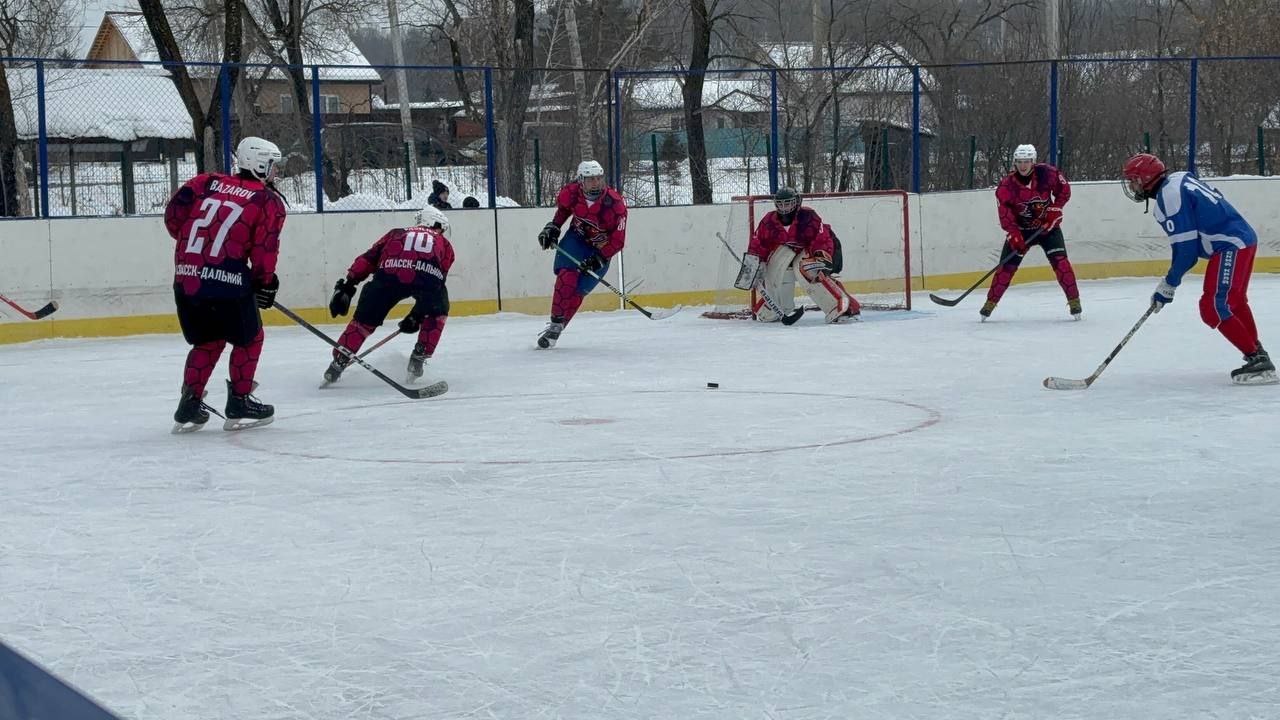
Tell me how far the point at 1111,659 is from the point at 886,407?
373cm

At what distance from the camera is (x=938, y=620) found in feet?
10.4

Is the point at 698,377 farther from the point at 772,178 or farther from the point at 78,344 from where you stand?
the point at 772,178

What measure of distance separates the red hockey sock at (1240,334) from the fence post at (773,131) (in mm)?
7326

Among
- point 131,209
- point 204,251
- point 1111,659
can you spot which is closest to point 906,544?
point 1111,659

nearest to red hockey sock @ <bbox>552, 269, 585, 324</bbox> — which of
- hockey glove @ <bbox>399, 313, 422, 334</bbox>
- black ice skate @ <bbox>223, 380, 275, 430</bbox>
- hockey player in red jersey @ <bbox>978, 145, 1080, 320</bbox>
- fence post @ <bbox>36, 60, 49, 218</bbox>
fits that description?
hockey glove @ <bbox>399, 313, 422, 334</bbox>

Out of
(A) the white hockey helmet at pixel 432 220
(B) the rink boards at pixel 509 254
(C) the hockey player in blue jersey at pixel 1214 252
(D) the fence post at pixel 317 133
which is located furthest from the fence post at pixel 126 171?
(C) the hockey player in blue jersey at pixel 1214 252

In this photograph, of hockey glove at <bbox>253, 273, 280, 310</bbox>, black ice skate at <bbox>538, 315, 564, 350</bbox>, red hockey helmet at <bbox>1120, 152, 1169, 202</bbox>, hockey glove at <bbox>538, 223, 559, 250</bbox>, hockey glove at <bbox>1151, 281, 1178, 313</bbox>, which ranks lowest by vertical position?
black ice skate at <bbox>538, 315, 564, 350</bbox>

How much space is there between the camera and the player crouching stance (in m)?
10.9

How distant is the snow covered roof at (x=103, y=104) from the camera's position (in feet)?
37.4

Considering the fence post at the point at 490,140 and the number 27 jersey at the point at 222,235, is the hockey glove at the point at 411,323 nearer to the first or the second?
the number 27 jersey at the point at 222,235

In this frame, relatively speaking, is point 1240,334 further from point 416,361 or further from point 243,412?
point 243,412

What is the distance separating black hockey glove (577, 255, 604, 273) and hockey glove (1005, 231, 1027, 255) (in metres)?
2.88

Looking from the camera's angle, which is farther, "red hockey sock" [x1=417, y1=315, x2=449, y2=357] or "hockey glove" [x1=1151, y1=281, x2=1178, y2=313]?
"red hockey sock" [x1=417, y1=315, x2=449, y2=357]

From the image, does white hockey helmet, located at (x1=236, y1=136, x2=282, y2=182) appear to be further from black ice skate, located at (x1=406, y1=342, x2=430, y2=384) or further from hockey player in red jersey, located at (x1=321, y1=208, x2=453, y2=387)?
black ice skate, located at (x1=406, y1=342, x2=430, y2=384)
